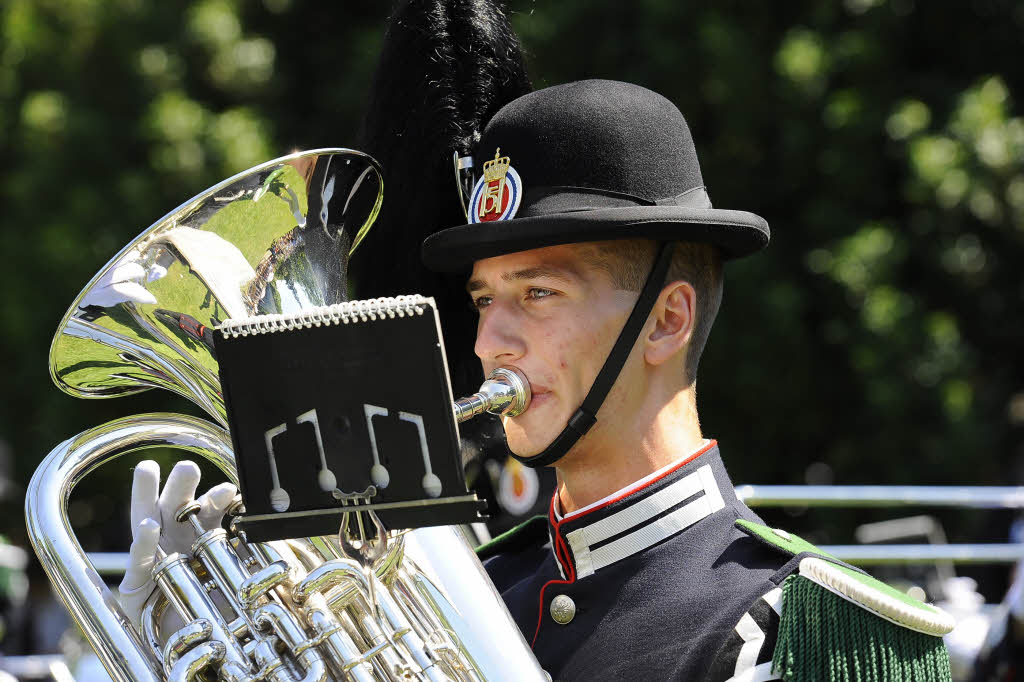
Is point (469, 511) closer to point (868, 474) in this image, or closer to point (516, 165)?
point (516, 165)

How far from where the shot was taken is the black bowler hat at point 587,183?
2256mm

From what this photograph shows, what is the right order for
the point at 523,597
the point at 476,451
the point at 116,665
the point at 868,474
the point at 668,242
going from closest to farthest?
the point at 116,665
the point at 668,242
the point at 523,597
the point at 476,451
the point at 868,474

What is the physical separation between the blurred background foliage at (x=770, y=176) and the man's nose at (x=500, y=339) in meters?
4.41

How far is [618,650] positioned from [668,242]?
2.40 ft

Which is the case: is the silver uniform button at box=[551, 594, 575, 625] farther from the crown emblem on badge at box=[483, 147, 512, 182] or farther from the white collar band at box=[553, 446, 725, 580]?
the crown emblem on badge at box=[483, 147, 512, 182]

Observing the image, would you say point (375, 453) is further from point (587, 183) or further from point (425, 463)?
point (587, 183)

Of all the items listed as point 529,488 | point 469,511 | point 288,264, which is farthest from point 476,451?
point 469,511

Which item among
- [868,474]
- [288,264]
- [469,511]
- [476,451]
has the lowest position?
[868,474]

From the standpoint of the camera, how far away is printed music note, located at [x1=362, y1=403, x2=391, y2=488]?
183 centimetres

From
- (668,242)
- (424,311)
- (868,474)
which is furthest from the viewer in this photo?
(868,474)

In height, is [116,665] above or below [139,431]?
below

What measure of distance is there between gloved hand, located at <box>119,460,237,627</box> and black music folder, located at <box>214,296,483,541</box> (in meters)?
0.45

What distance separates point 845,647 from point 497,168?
1040 mm

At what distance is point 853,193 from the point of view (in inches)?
303
